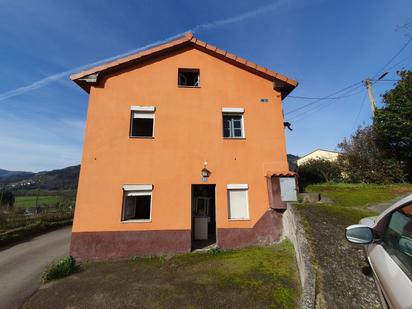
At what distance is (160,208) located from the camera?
27.5 ft

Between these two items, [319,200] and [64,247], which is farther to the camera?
[64,247]

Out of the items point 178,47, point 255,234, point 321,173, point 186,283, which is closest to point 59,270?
point 186,283

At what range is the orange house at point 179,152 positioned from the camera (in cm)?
818

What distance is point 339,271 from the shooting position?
458cm

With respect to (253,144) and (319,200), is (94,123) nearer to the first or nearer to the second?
(253,144)

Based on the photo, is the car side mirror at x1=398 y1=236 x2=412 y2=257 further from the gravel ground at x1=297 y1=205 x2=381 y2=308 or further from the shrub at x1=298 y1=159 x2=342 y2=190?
the shrub at x1=298 y1=159 x2=342 y2=190

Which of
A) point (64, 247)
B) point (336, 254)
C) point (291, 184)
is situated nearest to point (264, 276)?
point (336, 254)

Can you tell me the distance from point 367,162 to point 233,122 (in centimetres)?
1061

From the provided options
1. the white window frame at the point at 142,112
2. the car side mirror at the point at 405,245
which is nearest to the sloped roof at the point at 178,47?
the white window frame at the point at 142,112

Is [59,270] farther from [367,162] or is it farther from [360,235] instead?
[367,162]

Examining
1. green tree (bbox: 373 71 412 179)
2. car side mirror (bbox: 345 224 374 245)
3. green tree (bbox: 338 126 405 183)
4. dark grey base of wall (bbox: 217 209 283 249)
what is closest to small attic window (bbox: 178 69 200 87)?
dark grey base of wall (bbox: 217 209 283 249)

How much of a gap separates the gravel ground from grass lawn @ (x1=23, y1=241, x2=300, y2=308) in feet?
2.83

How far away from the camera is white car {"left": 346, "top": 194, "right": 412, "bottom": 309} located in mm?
1804

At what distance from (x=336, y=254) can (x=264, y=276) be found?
196 cm
